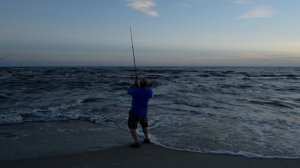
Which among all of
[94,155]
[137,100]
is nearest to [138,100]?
[137,100]

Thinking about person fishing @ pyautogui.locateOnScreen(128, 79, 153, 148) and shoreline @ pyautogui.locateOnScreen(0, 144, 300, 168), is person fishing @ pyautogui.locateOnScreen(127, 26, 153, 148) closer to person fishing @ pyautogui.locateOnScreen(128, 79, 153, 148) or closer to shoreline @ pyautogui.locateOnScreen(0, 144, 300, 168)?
person fishing @ pyautogui.locateOnScreen(128, 79, 153, 148)

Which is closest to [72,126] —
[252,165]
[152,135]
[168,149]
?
[152,135]

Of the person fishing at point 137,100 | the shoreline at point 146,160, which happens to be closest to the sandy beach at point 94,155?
the shoreline at point 146,160

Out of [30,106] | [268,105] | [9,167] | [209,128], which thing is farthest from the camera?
[268,105]

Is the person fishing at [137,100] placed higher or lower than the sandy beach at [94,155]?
higher

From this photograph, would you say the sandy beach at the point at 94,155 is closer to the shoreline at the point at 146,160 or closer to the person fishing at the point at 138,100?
the shoreline at the point at 146,160

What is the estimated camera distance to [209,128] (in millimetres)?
8789

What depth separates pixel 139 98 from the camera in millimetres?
6902

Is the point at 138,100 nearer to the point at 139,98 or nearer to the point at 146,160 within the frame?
the point at 139,98

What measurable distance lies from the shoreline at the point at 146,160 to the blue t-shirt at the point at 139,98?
3.11 ft

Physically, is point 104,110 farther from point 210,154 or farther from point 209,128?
point 210,154

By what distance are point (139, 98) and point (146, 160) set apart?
1.54m

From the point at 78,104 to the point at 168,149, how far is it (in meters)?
7.67

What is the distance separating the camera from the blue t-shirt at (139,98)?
22.5ft
